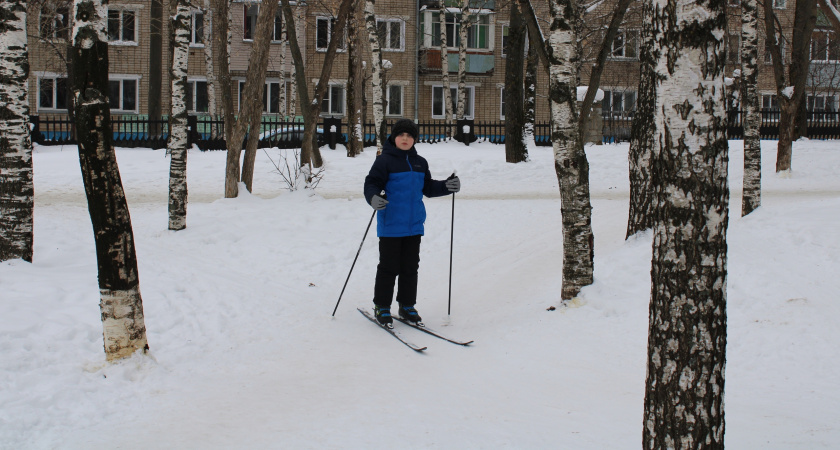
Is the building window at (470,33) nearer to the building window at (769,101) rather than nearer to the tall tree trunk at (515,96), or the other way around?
the building window at (769,101)

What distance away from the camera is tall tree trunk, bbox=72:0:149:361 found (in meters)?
5.42

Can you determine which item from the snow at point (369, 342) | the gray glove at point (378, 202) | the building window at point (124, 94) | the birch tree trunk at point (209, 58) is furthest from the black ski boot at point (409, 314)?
→ the building window at point (124, 94)

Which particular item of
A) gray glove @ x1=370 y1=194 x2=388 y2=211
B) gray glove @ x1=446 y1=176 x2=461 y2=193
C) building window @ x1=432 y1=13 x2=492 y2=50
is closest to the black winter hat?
gray glove @ x1=446 y1=176 x2=461 y2=193

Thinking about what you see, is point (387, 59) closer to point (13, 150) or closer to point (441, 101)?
point (441, 101)

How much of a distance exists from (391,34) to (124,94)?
1251 cm

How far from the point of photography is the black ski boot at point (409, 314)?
7.36 m

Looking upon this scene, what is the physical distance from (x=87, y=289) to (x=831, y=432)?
18.2 feet

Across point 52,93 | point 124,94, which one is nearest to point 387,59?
point 124,94

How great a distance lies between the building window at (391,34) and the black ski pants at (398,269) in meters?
29.5

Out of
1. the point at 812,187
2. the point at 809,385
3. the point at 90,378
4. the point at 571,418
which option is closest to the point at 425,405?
the point at 571,418

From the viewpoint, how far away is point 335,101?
123ft

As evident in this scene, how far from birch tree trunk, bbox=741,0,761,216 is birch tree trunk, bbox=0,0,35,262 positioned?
8329 millimetres

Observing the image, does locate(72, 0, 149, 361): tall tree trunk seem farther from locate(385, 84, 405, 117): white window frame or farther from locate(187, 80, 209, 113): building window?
locate(385, 84, 405, 117): white window frame

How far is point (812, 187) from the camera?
55.7 ft
